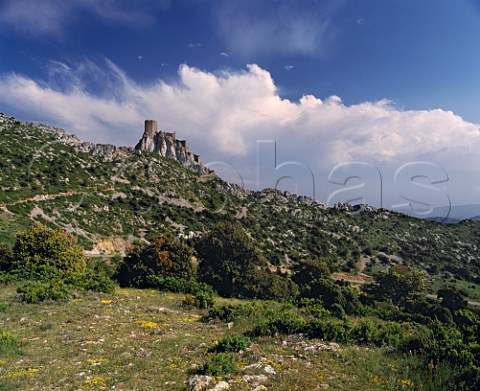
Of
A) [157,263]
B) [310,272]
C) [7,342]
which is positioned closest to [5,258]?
[157,263]

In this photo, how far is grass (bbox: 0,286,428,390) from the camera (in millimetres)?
8633

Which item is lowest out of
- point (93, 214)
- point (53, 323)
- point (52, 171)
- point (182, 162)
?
point (53, 323)

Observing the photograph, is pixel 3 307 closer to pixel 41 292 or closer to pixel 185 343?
pixel 41 292

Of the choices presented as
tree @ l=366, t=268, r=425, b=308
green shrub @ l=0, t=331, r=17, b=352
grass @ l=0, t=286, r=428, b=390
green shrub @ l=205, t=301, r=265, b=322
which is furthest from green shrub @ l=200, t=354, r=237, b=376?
tree @ l=366, t=268, r=425, b=308

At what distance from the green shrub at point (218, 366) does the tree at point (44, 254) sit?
2059cm

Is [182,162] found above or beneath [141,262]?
above

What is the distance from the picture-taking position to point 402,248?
93.2m

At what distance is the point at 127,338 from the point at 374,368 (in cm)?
929

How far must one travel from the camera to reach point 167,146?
14650cm

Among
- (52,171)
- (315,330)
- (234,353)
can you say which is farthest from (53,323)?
(52,171)

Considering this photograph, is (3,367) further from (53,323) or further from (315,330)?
(315,330)

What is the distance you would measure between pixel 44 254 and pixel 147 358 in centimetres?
2125

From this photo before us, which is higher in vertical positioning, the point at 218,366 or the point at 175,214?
the point at 175,214

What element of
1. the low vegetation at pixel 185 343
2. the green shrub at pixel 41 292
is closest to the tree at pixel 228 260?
the low vegetation at pixel 185 343
